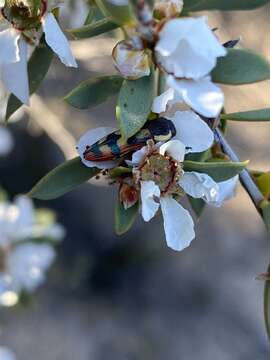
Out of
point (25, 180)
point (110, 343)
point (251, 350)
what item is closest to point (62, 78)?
point (25, 180)

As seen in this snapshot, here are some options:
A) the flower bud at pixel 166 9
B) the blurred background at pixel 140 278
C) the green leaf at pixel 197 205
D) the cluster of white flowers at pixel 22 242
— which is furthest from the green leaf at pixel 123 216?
the blurred background at pixel 140 278

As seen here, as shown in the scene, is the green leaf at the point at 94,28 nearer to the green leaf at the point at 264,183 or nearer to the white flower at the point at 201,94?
the white flower at the point at 201,94

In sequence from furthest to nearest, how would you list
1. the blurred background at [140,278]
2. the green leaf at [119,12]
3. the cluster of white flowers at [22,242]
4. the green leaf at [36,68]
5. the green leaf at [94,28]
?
the blurred background at [140,278] → the cluster of white flowers at [22,242] → the green leaf at [36,68] → the green leaf at [94,28] → the green leaf at [119,12]

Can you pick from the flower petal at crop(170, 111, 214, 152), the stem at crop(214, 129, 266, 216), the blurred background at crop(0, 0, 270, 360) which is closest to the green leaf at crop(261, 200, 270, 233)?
the stem at crop(214, 129, 266, 216)

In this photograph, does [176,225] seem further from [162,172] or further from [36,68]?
[36,68]

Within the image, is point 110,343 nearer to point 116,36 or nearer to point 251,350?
point 251,350

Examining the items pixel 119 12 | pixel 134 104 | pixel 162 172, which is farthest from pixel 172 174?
pixel 119 12
